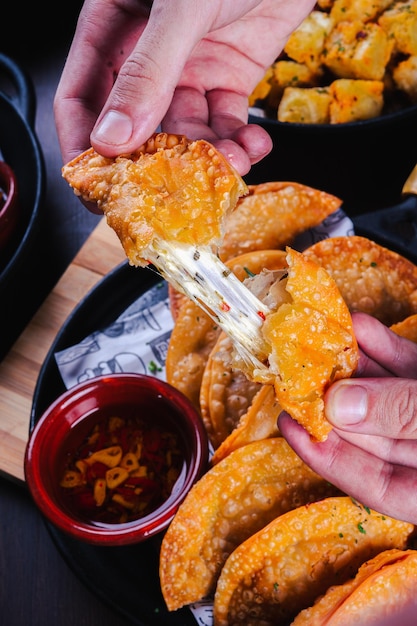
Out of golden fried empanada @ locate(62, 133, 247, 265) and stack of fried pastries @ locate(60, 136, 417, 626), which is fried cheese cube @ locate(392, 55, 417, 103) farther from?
golden fried empanada @ locate(62, 133, 247, 265)

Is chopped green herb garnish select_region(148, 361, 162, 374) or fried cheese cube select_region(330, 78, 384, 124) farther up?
fried cheese cube select_region(330, 78, 384, 124)

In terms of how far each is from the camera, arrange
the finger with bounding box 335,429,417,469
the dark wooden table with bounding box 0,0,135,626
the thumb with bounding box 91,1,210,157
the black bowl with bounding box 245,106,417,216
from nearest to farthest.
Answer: the thumb with bounding box 91,1,210,157, the finger with bounding box 335,429,417,469, the dark wooden table with bounding box 0,0,135,626, the black bowl with bounding box 245,106,417,216

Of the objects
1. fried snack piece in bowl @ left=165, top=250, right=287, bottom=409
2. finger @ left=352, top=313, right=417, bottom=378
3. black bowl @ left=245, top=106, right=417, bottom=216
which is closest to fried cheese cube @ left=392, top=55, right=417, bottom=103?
black bowl @ left=245, top=106, right=417, bottom=216

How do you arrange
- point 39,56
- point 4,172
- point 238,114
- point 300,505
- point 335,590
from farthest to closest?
1. point 39,56
2. point 4,172
3. point 238,114
4. point 300,505
5. point 335,590

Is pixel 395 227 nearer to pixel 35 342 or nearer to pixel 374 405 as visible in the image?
pixel 374 405

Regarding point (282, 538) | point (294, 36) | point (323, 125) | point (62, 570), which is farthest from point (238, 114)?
point (62, 570)

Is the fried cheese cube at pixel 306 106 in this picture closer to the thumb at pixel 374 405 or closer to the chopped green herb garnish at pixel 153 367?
the chopped green herb garnish at pixel 153 367

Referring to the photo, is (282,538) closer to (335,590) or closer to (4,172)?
(335,590)
